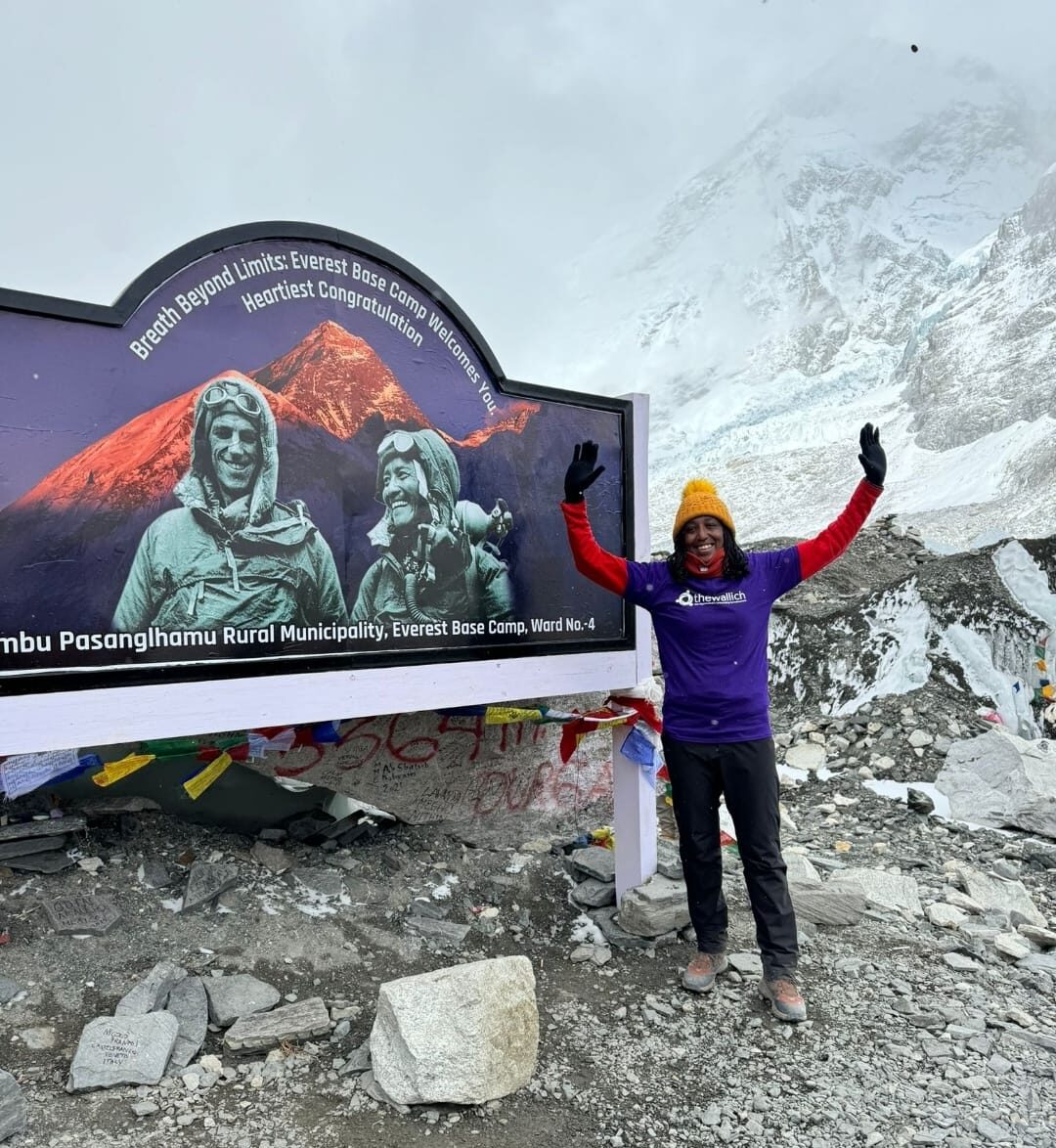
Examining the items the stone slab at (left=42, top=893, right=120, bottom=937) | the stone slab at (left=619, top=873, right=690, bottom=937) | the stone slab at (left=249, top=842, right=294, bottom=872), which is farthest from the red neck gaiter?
the stone slab at (left=42, top=893, right=120, bottom=937)

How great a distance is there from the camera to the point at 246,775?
458 centimetres

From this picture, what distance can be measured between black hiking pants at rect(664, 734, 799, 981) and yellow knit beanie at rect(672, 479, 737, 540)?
0.87 metres

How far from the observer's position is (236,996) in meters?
3.12

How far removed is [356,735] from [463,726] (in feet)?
2.00

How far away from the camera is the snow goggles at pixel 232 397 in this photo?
293cm

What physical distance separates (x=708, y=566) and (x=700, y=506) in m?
0.24

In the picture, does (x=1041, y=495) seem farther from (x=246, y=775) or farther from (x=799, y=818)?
(x=246, y=775)

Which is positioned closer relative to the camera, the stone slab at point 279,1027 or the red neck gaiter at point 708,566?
the stone slab at point 279,1027

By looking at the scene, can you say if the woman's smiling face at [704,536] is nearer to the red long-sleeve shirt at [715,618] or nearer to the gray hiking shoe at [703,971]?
the red long-sleeve shirt at [715,618]

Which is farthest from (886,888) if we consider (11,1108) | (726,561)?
(11,1108)

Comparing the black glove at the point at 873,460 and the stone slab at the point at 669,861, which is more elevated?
the black glove at the point at 873,460

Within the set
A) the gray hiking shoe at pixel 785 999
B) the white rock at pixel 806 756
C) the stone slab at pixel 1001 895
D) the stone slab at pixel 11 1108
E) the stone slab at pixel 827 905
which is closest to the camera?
the stone slab at pixel 11 1108

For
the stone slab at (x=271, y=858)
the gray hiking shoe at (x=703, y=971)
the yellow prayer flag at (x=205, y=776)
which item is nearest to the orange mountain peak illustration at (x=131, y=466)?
the yellow prayer flag at (x=205, y=776)

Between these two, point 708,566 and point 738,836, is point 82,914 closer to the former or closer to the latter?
point 738,836
